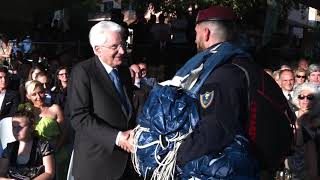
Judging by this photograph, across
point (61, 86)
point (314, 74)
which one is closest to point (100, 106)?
point (61, 86)

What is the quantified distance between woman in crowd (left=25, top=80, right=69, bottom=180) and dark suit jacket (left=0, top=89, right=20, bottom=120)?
13.9 inches

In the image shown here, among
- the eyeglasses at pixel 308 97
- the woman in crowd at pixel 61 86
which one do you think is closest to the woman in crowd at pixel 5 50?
the woman in crowd at pixel 61 86

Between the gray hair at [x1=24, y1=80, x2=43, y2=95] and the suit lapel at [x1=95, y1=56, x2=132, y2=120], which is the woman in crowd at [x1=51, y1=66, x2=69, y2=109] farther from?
the suit lapel at [x1=95, y1=56, x2=132, y2=120]

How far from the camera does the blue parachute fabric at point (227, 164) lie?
302 centimetres

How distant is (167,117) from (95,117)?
1032 millimetres

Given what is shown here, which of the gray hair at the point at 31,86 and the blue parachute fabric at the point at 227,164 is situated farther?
the gray hair at the point at 31,86

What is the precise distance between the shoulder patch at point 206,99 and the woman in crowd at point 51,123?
3394 millimetres

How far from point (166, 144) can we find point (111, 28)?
1218 millimetres

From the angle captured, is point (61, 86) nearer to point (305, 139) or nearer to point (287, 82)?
point (287, 82)

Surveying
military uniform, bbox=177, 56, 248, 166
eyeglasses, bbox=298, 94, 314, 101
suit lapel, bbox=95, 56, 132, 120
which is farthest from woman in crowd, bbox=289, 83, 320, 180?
military uniform, bbox=177, 56, 248, 166

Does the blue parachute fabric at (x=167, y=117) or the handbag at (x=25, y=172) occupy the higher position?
the blue parachute fabric at (x=167, y=117)

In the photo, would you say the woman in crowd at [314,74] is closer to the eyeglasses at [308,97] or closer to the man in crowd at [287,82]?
the man in crowd at [287,82]

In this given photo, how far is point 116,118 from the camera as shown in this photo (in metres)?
4.04

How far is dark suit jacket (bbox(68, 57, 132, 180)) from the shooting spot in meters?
3.98
